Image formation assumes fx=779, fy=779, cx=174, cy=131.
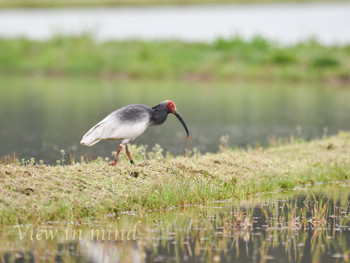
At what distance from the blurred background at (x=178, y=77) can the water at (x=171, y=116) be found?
4 cm

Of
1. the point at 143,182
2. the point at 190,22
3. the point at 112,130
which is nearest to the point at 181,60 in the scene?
the point at 190,22

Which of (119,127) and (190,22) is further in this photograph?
(190,22)

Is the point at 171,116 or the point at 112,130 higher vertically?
the point at 171,116

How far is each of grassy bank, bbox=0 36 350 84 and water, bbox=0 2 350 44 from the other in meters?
1.81

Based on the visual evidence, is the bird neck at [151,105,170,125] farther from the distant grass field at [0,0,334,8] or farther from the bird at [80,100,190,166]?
the distant grass field at [0,0,334,8]

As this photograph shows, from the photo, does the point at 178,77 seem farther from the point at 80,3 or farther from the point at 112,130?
the point at 80,3

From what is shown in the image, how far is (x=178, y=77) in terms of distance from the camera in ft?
145

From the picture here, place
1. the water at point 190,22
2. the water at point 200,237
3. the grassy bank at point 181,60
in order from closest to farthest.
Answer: the water at point 200,237 < the grassy bank at point 181,60 < the water at point 190,22

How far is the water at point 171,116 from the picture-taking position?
21.7 m

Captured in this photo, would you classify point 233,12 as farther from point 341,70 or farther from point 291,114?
point 291,114

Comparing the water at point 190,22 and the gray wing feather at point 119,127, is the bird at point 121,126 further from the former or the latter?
the water at point 190,22

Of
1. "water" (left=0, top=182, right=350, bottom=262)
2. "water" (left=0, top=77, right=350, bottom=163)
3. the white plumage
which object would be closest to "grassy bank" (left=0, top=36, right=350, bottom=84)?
"water" (left=0, top=77, right=350, bottom=163)

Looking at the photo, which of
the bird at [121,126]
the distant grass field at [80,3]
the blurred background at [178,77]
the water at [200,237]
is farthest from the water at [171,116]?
the distant grass field at [80,3]

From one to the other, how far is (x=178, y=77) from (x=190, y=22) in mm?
22693
